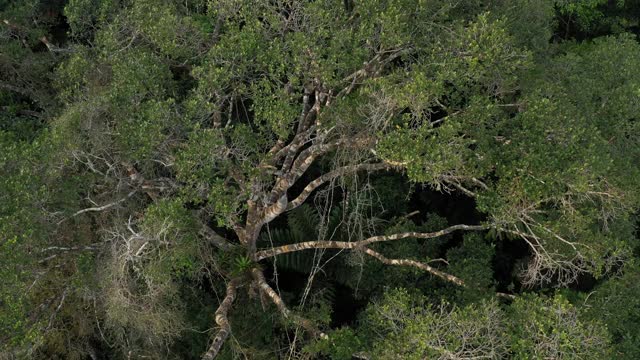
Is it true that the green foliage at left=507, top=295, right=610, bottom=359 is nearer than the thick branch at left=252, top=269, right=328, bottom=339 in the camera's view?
Yes

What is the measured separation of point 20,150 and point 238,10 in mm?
3754

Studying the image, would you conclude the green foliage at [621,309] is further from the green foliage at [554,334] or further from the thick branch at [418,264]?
the thick branch at [418,264]

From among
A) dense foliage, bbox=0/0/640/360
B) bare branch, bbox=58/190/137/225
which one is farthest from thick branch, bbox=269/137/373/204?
bare branch, bbox=58/190/137/225

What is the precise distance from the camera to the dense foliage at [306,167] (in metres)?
7.51

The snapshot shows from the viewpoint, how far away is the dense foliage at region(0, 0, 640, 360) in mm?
7508

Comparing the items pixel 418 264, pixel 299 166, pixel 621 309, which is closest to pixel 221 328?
pixel 299 166

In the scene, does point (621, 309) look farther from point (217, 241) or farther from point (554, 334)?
point (217, 241)

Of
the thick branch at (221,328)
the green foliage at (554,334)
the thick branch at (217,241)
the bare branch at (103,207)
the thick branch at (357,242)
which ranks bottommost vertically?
the thick branch at (221,328)

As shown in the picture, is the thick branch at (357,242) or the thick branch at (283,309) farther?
the thick branch at (357,242)

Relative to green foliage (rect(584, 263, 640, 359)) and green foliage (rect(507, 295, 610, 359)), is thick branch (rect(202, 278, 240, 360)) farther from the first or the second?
green foliage (rect(584, 263, 640, 359))

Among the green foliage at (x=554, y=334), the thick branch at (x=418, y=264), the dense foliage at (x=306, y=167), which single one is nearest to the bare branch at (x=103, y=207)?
the dense foliage at (x=306, y=167)

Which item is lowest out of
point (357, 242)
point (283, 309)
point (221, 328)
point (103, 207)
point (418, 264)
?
point (221, 328)

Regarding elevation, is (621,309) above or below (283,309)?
above

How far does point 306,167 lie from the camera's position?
919cm
